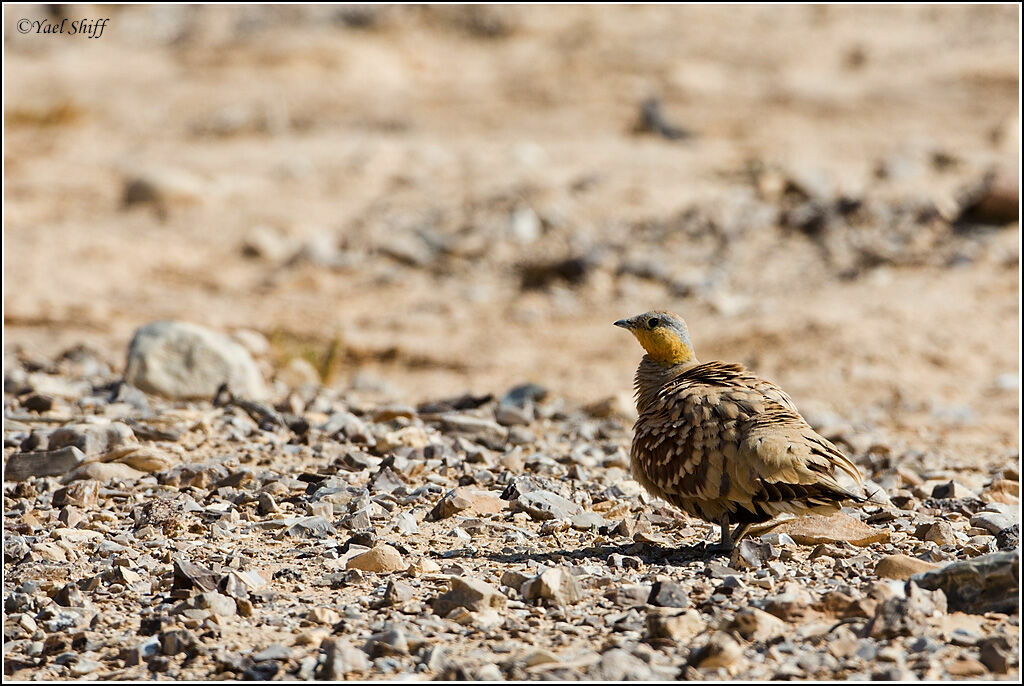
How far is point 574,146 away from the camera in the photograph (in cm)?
1565

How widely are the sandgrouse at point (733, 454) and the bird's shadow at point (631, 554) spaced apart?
11cm

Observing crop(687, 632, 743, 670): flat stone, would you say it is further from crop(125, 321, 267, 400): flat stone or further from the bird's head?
crop(125, 321, 267, 400): flat stone

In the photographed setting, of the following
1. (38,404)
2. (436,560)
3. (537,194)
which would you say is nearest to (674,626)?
(436,560)

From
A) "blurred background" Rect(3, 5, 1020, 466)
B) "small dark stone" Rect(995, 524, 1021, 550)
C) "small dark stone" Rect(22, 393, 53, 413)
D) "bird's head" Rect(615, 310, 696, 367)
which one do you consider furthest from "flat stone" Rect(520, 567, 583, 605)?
"blurred background" Rect(3, 5, 1020, 466)

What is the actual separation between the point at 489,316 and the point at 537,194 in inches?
99.8

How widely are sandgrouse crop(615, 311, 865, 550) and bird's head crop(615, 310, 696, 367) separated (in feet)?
1.00

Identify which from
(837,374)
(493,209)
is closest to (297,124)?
(493,209)

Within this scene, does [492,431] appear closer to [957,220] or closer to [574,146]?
[957,220]

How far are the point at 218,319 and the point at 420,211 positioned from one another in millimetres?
3358

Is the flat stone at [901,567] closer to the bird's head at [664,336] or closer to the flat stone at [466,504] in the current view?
the bird's head at [664,336]

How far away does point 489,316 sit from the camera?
11.4 metres

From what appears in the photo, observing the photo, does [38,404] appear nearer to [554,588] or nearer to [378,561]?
[378,561]

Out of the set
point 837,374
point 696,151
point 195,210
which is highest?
point 696,151

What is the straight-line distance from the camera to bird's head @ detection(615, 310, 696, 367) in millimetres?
4996
